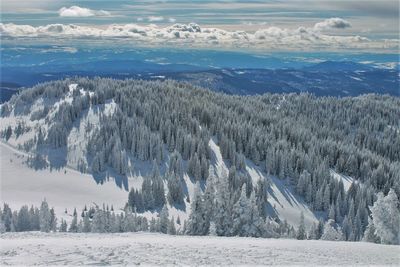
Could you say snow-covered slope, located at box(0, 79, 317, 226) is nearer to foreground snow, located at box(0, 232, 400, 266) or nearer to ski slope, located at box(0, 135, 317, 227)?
ski slope, located at box(0, 135, 317, 227)

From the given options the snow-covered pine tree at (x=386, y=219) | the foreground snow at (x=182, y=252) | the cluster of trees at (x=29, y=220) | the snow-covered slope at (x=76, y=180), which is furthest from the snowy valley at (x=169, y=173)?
the foreground snow at (x=182, y=252)

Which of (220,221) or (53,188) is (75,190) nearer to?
(53,188)

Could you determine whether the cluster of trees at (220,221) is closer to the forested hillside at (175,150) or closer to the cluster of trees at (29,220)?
the cluster of trees at (29,220)

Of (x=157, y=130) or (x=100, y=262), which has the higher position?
(x=100, y=262)

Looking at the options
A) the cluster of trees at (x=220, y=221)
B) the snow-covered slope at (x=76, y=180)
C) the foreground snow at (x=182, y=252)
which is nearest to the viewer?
the foreground snow at (x=182, y=252)

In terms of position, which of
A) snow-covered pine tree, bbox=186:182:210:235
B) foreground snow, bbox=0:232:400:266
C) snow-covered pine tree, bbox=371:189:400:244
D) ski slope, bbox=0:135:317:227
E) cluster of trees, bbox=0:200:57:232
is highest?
foreground snow, bbox=0:232:400:266

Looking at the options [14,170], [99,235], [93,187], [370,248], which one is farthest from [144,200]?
[370,248]

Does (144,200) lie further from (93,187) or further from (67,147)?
(67,147)

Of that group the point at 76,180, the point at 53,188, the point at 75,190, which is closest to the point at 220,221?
the point at 75,190

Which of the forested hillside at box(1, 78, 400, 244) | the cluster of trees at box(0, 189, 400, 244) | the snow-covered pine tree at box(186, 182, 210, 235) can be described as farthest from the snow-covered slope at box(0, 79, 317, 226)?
the snow-covered pine tree at box(186, 182, 210, 235)
